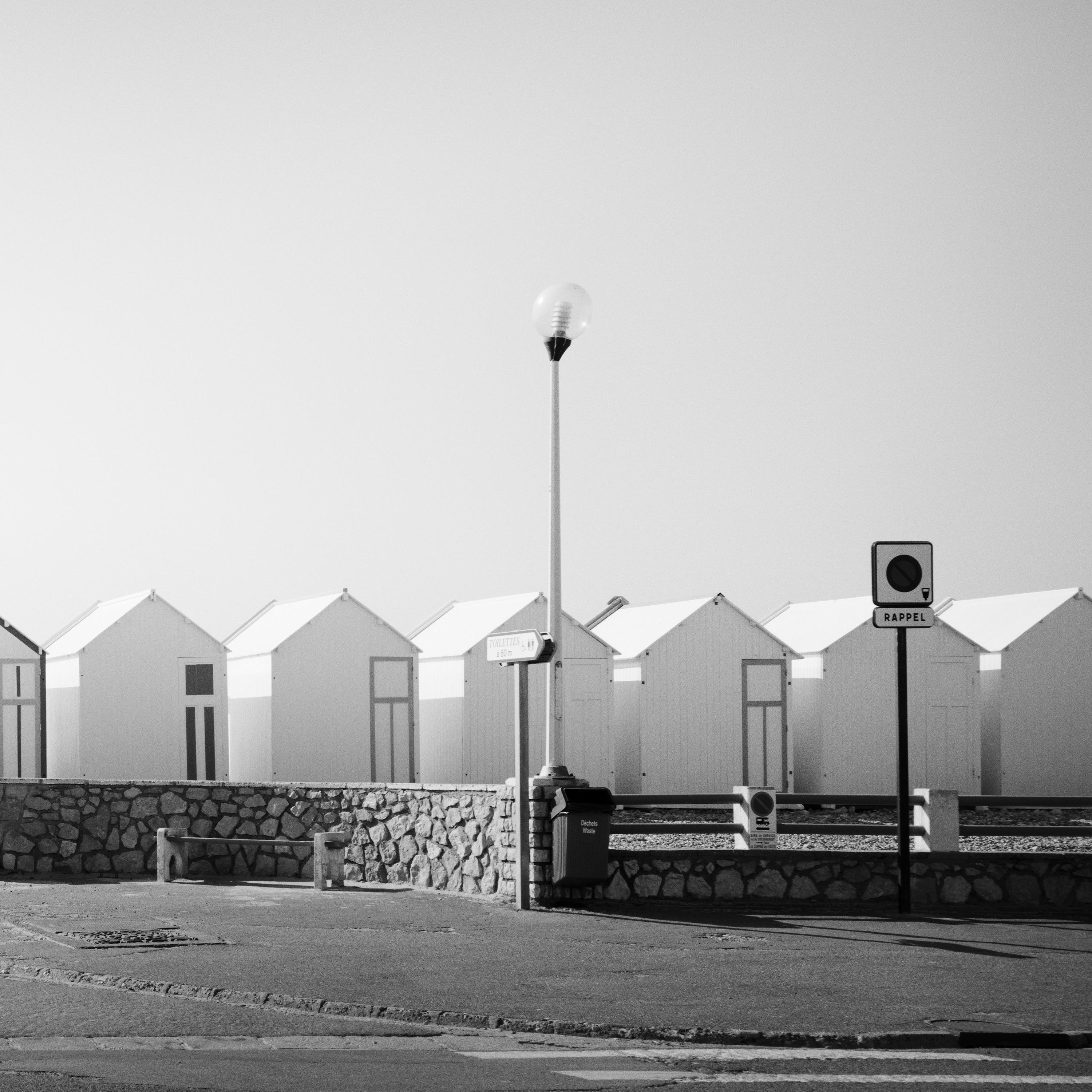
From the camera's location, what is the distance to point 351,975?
960 cm

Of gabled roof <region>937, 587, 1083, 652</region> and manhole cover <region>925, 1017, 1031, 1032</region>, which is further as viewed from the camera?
gabled roof <region>937, 587, 1083, 652</region>

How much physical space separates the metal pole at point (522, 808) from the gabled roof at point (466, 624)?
15981 mm

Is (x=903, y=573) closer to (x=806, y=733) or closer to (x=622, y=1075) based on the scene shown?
(x=622, y=1075)

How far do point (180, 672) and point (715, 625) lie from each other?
10.9 metres

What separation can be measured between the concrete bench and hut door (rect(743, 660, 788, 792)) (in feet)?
50.3

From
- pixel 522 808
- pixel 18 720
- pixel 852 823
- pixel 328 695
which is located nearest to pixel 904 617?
pixel 522 808

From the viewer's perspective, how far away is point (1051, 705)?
33.8 m

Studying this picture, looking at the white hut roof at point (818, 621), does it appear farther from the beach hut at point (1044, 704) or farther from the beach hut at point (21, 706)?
the beach hut at point (21, 706)

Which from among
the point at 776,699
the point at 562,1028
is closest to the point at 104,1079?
the point at 562,1028

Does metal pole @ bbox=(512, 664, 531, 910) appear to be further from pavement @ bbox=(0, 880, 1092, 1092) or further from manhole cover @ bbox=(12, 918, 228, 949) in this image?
manhole cover @ bbox=(12, 918, 228, 949)

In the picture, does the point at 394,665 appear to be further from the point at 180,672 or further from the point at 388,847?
the point at 388,847

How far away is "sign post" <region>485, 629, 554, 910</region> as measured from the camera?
1394 centimetres

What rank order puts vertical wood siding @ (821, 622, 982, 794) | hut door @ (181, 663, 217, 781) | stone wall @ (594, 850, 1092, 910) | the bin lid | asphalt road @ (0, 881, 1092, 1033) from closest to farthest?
asphalt road @ (0, 881, 1092, 1033)
the bin lid
stone wall @ (594, 850, 1092, 910)
hut door @ (181, 663, 217, 781)
vertical wood siding @ (821, 622, 982, 794)

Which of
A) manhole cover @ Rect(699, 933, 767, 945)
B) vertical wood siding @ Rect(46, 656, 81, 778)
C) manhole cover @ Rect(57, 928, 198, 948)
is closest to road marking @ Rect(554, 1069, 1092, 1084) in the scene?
manhole cover @ Rect(699, 933, 767, 945)
